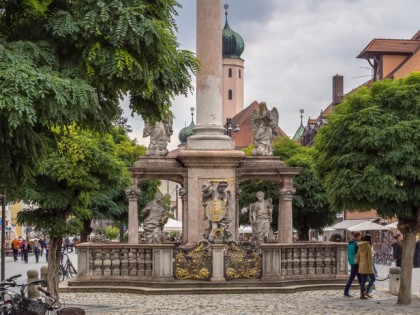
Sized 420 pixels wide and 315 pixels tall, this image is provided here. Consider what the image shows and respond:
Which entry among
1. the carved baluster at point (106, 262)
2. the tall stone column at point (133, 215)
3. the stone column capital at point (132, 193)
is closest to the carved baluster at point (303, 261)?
the carved baluster at point (106, 262)

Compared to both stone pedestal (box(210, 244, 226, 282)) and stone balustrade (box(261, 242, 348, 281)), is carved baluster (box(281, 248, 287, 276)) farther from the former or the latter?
stone pedestal (box(210, 244, 226, 282))

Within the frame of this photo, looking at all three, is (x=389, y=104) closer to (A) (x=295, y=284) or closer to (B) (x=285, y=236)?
(A) (x=295, y=284)

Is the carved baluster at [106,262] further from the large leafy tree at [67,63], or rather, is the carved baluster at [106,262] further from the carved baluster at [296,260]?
the large leafy tree at [67,63]

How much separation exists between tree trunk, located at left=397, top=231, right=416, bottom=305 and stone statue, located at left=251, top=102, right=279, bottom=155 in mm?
9612

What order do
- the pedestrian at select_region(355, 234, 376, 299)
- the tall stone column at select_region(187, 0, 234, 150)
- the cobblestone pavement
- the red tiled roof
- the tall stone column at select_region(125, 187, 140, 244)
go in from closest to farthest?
the cobblestone pavement
the pedestrian at select_region(355, 234, 376, 299)
the tall stone column at select_region(187, 0, 234, 150)
the tall stone column at select_region(125, 187, 140, 244)
the red tiled roof

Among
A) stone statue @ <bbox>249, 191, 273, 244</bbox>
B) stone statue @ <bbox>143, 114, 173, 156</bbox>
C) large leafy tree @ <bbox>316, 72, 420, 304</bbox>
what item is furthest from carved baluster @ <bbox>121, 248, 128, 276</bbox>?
large leafy tree @ <bbox>316, 72, 420, 304</bbox>

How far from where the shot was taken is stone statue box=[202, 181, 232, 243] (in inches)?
1020

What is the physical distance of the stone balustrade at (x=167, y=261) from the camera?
25.5 metres

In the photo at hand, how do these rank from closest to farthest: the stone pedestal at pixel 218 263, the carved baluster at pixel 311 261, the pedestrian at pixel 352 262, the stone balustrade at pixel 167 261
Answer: the pedestrian at pixel 352 262, the stone pedestal at pixel 218 263, the stone balustrade at pixel 167 261, the carved baluster at pixel 311 261

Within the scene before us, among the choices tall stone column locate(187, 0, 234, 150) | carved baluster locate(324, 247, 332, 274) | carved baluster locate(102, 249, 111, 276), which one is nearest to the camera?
carved baluster locate(102, 249, 111, 276)

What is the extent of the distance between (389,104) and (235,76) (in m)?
130

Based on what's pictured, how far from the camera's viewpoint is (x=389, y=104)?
2173 cm

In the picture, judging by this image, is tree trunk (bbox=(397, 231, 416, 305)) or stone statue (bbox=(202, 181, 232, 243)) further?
stone statue (bbox=(202, 181, 232, 243))

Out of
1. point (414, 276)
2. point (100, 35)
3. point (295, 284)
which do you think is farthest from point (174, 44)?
point (414, 276)
